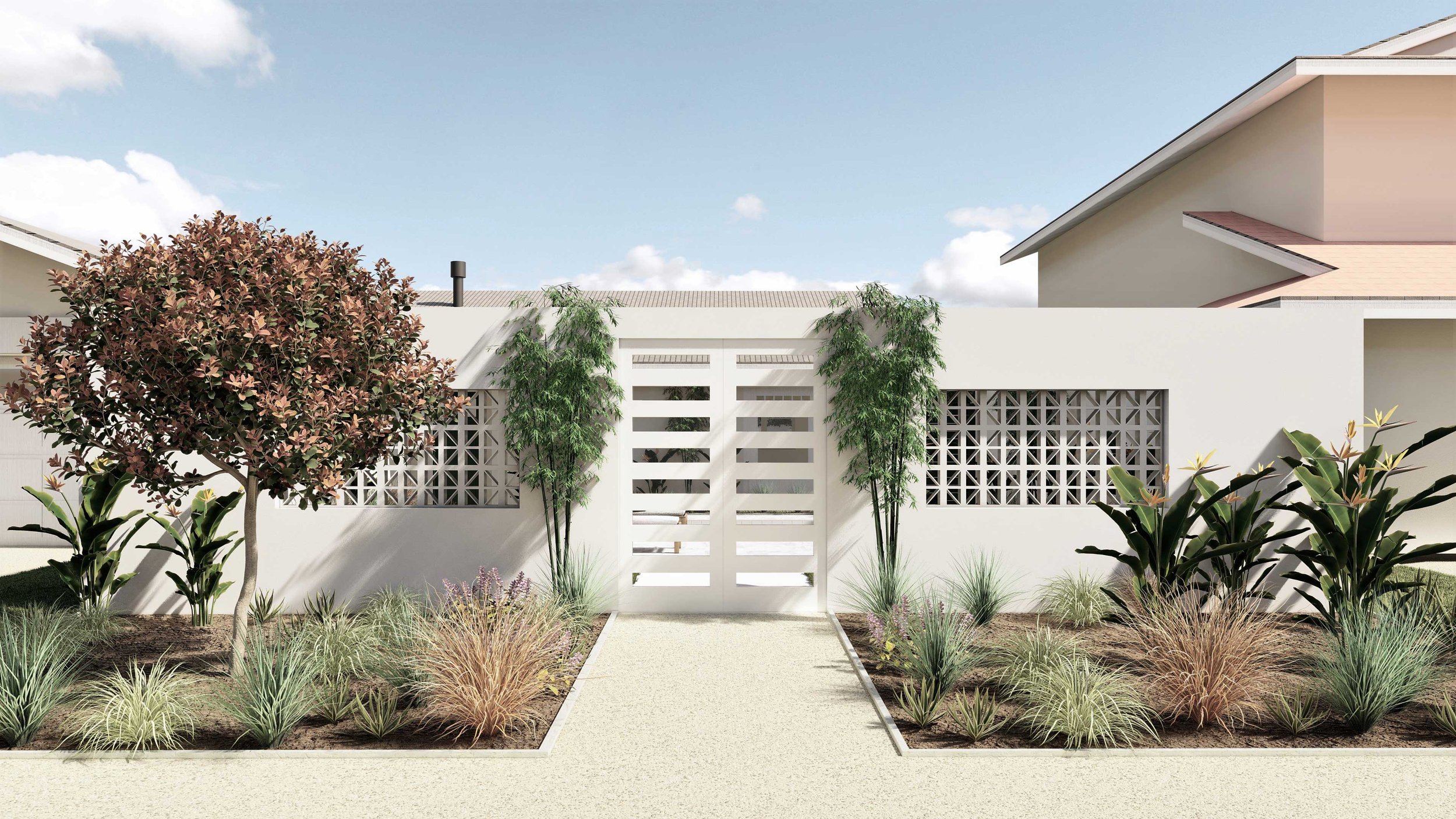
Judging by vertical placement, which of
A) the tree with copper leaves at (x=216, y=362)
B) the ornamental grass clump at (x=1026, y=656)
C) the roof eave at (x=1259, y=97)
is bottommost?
the ornamental grass clump at (x=1026, y=656)

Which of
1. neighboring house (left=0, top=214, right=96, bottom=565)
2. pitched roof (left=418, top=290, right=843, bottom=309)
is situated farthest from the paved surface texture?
pitched roof (left=418, top=290, right=843, bottom=309)

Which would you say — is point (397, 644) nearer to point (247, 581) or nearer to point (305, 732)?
point (305, 732)

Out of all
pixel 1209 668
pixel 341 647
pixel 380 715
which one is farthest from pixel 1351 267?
pixel 341 647

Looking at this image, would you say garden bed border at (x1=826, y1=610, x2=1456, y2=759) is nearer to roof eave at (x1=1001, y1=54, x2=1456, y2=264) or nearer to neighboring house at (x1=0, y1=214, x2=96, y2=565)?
roof eave at (x1=1001, y1=54, x2=1456, y2=264)

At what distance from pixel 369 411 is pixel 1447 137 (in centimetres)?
1494

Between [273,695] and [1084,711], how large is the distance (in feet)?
16.9

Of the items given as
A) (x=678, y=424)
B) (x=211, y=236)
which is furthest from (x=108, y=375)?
(x=678, y=424)

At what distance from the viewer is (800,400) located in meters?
8.18

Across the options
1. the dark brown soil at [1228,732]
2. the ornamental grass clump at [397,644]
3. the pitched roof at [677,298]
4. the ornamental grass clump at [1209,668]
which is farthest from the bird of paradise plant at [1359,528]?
the pitched roof at [677,298]

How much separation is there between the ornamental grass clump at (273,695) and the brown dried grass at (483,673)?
0.72m

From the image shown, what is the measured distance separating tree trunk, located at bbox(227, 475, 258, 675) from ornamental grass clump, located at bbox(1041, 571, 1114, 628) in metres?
7.42

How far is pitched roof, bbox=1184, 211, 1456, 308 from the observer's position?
28.5 ft

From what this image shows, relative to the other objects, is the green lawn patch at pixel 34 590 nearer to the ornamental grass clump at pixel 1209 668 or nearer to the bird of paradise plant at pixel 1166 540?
the ornamental grass clump at pixel 1209 668

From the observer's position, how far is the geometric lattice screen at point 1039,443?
27.0 ft
